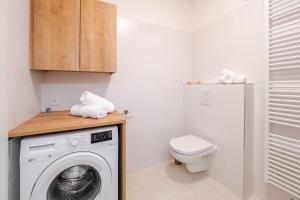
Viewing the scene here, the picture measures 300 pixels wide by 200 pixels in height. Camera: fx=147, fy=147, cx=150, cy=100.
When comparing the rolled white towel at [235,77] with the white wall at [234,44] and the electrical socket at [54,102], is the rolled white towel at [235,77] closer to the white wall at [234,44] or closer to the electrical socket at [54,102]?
the white wall at [234,44]

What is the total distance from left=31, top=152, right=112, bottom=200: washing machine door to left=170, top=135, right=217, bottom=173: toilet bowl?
29.5 inches

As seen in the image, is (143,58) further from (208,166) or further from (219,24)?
(208,166)

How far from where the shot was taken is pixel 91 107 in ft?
3.87

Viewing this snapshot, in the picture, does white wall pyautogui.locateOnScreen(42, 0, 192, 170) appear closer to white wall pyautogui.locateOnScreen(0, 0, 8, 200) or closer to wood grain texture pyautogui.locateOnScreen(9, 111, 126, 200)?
wood grain texture pyautogui.locateOnScreen(9, 111, 126, 200)

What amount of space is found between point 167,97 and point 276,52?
123 centimetres

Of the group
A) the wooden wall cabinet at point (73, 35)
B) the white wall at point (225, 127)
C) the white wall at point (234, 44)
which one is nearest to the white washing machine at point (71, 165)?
the wooden wall cabinet at point (73, 35)

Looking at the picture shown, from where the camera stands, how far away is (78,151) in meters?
0.99

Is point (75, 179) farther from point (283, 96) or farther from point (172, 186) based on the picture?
point (283, 96)

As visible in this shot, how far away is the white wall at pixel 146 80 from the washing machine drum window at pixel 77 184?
2.29 feet

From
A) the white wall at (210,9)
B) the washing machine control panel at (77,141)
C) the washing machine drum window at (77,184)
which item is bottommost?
the washing machine drum window at (77,184)

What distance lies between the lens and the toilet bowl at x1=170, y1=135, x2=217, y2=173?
150 cm

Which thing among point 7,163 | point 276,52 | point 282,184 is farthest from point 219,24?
point 7,163

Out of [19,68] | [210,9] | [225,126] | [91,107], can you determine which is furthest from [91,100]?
[210,9]

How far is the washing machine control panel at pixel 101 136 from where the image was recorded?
1044 millimetres
